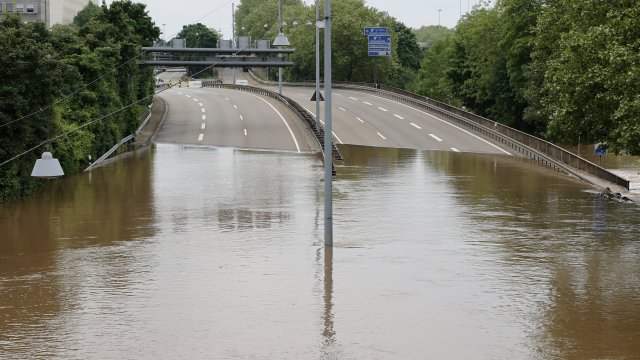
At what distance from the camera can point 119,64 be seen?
5856 centimetres

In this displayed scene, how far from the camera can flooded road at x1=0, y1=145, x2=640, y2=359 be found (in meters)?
16.2

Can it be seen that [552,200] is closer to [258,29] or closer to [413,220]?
[413,220]

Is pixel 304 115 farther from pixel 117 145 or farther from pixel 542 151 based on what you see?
pixel 542 151

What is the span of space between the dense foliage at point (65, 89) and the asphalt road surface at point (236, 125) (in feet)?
13.2

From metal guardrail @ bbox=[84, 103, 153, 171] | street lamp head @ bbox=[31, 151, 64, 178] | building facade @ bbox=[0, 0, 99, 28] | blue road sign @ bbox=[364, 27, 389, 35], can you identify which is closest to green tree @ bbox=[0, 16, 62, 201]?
metal guardrail @ bbox=[84, 103, 153, 171]

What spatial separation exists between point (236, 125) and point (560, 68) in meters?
34.4

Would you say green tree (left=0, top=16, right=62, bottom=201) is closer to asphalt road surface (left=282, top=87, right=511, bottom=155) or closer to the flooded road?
the flooded road

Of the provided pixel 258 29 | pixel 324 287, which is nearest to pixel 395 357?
pixel 324 287

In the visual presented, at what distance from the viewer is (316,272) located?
22406mm

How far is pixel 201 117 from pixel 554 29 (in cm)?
3483

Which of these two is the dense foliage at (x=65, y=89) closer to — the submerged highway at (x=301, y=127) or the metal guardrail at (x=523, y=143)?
the submerged highway at (x=301, y=127)

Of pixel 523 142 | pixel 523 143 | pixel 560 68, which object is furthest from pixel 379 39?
pixel 560 68

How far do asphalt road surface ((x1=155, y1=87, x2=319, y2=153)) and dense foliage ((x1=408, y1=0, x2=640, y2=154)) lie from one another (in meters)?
16.7

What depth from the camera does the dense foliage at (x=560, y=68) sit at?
30.6m
